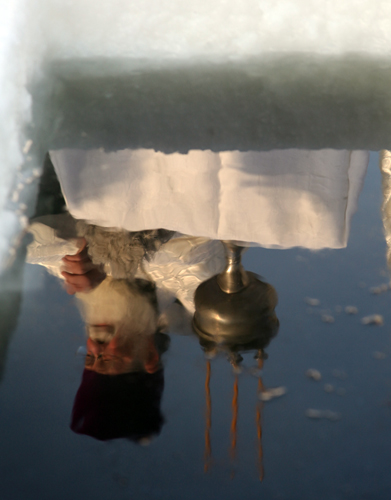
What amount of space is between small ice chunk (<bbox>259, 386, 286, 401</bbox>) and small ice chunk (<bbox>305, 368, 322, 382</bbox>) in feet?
0.13

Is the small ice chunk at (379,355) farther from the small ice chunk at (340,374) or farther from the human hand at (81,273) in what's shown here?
the human hand at (81,273)

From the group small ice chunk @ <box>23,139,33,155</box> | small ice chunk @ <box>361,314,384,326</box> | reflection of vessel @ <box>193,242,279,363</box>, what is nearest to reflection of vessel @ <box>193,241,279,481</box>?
reflection of vessel @ <box>193,242,279,363</box>

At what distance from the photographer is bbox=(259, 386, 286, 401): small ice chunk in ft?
2.25

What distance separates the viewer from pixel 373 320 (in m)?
0.78

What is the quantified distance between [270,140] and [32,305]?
538mm

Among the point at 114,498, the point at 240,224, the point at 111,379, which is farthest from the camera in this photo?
the point at 240,224

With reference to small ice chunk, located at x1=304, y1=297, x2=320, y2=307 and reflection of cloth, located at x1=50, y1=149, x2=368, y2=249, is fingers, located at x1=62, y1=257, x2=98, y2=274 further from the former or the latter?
small ice chunk, located at x1=304, y1=297, x2=320, y2=307

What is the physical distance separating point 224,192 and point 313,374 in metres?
0.39

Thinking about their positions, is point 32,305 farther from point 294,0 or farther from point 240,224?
point 294,0

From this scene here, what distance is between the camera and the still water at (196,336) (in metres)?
0.62

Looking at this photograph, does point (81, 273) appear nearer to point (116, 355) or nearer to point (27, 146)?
point (116, 355)

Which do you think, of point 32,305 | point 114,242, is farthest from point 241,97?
point 32,305

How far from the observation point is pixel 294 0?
119 cm

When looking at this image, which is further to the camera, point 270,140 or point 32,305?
point 270,140
